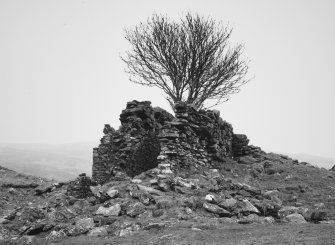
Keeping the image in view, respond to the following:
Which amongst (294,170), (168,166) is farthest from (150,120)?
(294,170)

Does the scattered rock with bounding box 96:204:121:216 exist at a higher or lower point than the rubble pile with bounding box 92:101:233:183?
lower

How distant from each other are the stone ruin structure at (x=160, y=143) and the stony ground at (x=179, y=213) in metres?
0.92

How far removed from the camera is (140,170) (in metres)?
15.1

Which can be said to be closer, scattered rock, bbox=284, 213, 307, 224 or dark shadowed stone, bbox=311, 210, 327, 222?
scattered rock, bbox=284, 213, 307, 224

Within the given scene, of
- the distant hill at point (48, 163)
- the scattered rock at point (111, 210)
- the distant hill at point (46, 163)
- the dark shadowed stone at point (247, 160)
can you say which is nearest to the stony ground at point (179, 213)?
the scattered rock at point (111, 210)

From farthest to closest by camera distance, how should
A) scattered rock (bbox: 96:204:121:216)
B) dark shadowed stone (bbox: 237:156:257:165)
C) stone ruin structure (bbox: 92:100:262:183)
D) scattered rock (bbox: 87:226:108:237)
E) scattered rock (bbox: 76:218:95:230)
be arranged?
dark shadowed stone (bbox: 237:156:257:165) → stone ruin structure (bbox: 92:100:262:183) → scattered rock (bbox: 96:204:121:216) → scattered rock (bbox: 76:218:95:230) → scattered rock (bbox: 87:226:108:237)

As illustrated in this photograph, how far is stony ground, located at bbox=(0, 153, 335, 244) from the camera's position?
7.55 meters

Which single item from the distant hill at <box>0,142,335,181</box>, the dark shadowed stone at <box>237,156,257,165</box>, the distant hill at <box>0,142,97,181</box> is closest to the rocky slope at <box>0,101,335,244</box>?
the dark shadowed stone at <box>237,156,257,165</box>

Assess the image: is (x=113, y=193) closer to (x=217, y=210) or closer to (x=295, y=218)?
(x=217, y=210)

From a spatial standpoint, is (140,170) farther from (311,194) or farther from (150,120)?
(311,194)

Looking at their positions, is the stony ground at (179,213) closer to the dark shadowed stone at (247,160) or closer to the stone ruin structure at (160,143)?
the stone ruin structure at (160,143)

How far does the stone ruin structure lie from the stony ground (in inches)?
36.3

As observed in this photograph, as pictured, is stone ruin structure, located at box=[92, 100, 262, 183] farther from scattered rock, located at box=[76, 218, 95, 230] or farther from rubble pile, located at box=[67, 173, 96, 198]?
scattered rock, located at box=[76, 218, 95, 230]

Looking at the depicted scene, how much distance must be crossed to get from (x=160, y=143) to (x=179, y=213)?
580cm
